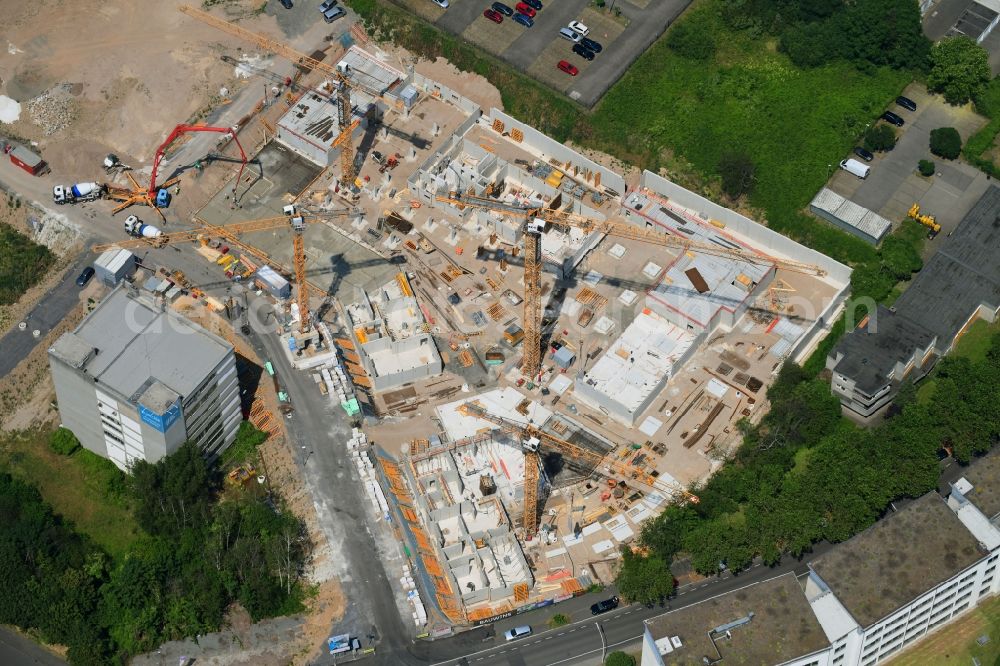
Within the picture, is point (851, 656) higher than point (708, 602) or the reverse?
the reverse

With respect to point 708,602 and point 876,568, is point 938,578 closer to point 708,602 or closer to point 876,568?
point 876,568

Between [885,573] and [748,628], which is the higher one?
[748,628]

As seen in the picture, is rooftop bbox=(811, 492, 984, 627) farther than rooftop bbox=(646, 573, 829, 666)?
Yes

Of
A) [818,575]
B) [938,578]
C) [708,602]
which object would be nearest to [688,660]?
[708,602]

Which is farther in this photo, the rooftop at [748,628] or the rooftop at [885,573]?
the rooftop at [885,573]

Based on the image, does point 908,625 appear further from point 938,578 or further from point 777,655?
point 777,655

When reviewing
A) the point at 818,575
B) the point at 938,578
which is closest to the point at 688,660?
the point at 818,575

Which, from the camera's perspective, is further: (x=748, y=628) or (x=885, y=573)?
(x=885, y=573)
